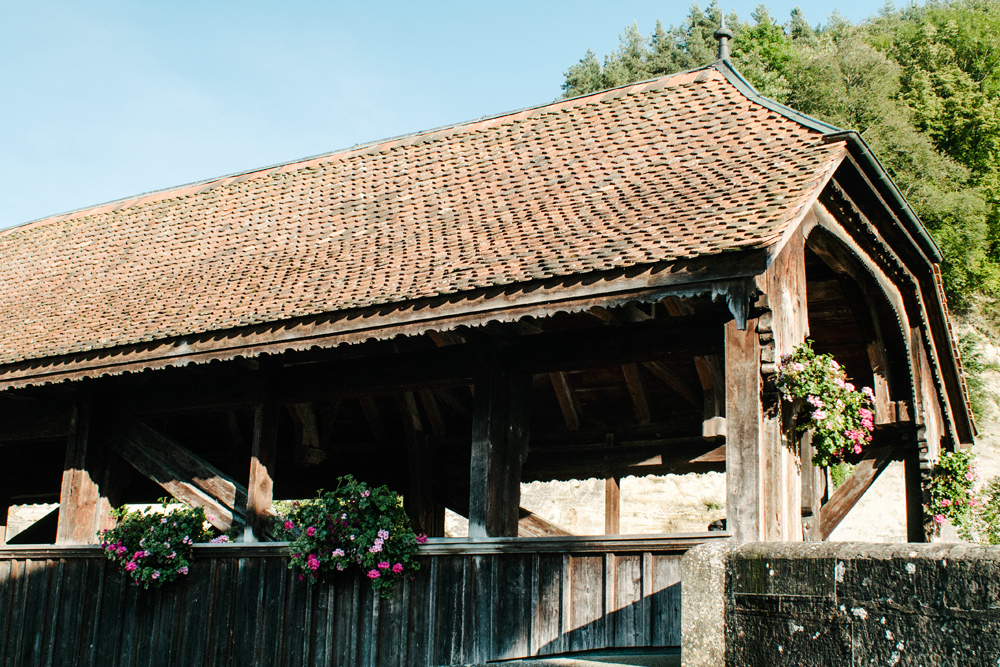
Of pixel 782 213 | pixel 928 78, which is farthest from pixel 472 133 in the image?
pixel 928 78

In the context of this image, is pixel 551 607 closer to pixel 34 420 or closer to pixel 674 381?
pixel 674 381

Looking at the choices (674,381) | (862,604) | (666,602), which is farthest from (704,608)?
(674,381)

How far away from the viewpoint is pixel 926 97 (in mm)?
29859

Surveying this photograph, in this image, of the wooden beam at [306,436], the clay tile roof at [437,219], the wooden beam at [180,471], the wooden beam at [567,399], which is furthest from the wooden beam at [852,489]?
the wooden beam at [180,471]

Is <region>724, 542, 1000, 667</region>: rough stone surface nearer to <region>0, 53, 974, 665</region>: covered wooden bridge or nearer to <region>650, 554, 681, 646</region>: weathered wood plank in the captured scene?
<region>0, 53, 974, 665</region>: covered wooden bridge

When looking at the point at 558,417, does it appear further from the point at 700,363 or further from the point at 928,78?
the point at 928,78

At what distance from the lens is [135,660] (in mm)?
8016

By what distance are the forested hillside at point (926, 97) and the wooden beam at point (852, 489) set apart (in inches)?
666

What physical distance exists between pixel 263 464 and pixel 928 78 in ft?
94.8

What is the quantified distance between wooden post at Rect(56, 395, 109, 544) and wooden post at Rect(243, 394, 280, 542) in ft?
5.70

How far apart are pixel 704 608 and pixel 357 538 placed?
162 inches

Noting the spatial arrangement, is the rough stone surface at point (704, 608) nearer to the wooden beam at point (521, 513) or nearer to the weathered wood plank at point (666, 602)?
the weathered wood plank at point (666, 602)

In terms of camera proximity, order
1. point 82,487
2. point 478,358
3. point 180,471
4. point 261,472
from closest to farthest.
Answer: point 478,358, point 261,472, point 180,471, point 82,487

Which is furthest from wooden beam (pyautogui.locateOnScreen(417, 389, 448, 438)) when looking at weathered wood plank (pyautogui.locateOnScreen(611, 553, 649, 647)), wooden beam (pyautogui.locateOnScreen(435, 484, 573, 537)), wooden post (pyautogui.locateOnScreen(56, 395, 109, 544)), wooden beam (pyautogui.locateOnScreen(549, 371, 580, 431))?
weathered wood plank (pyautogui.locateOnScreen(611, 553, 649, 647))
